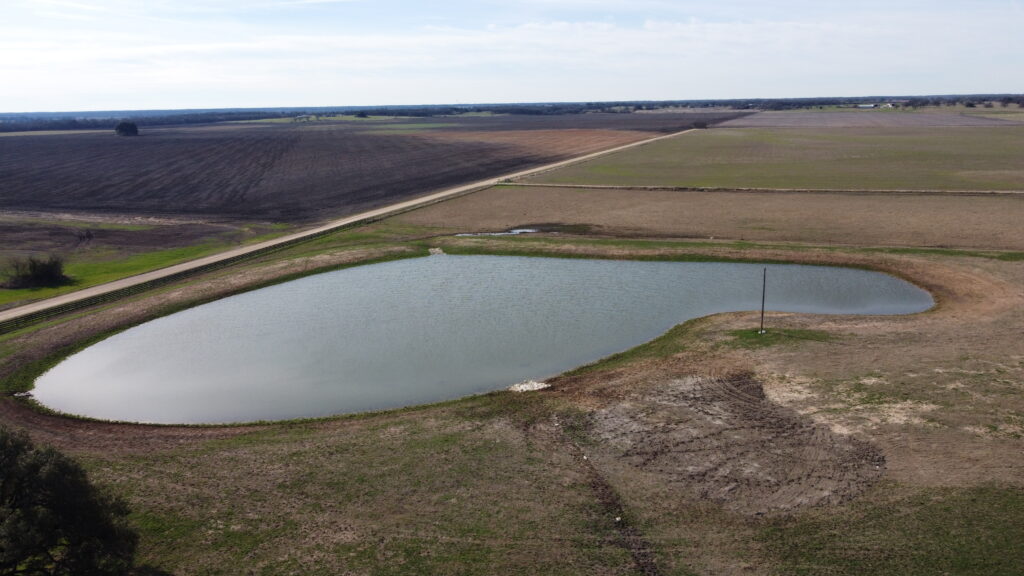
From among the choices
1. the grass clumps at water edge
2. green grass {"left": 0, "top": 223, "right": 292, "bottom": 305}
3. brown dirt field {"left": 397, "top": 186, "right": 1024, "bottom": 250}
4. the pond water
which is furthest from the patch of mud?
green grass {"left": 0, "top": 223, "right": 292, "bottom": 305}

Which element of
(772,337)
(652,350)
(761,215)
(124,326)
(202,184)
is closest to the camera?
(652,350)

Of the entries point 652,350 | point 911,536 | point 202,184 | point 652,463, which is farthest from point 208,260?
point 911,536

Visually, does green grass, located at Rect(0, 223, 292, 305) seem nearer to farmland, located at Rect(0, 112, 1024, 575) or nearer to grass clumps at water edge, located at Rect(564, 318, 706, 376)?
farmland, located at Rect(0, 112, 1024, 575)

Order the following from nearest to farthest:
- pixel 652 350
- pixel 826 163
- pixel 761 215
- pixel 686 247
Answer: pixel 652 350, pixel 686 247, pixel 761 215, pixel 826 163

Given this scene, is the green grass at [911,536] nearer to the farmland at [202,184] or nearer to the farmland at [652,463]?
the farmland at [652,463]

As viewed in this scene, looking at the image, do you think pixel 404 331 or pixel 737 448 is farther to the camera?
pixel 404 331

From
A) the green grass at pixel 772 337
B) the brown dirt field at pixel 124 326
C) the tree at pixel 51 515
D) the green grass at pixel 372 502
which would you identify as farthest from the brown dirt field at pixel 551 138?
the tree at pixel 51 515

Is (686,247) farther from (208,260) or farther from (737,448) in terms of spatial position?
(208,260)
